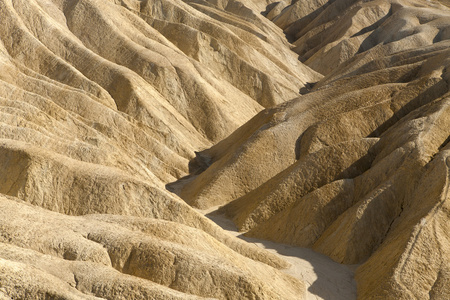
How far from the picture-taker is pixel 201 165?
3309 cm

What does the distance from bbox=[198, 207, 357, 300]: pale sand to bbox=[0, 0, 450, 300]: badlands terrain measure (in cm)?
9

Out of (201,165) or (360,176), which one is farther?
(201,165)

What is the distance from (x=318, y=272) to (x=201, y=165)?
14.8 metres

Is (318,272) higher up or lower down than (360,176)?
lower down

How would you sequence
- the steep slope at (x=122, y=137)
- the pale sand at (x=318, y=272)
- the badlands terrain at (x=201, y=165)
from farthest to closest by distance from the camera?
the pale sand at (x=318, y=272)
the badlands terrain at (x=201, y=165)
the steep slope at (x=122, y=137)

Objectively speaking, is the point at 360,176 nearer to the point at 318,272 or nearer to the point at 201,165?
the point at 318,272

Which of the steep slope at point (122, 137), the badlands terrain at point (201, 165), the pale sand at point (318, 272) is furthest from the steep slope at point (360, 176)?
the steep slope at point (122, 137)

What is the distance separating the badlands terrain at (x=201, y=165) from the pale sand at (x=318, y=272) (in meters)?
0.09

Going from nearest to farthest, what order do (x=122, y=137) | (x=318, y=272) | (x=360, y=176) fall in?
(x=318, y=272)
(x=360, y=176)
(x=122, y=137)

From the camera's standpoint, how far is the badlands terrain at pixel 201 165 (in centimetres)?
1428

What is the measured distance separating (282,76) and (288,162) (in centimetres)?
2306

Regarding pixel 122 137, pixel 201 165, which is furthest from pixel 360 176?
pixel 122 137

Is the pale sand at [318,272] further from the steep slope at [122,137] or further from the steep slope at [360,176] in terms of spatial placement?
the steep slope at [122,137]

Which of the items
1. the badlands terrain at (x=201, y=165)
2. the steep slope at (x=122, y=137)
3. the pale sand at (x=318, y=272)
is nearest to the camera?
the steep slope at (x=122, y=137)
